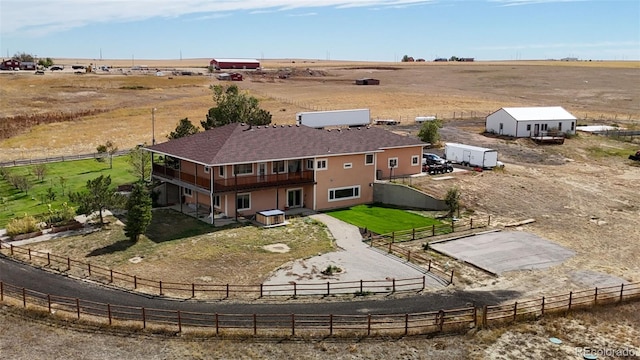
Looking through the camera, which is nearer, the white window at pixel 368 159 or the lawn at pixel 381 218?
the lawn at pixel 381 218

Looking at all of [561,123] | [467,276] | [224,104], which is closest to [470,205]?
[467,276]

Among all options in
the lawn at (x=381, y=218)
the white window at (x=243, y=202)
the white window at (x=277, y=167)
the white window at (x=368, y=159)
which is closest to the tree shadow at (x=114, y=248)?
the white window at (x=243, y=202)

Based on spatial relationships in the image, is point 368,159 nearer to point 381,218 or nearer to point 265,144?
point 381,218

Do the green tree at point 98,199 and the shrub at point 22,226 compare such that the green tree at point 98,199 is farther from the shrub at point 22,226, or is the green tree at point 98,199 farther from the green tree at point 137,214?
the green tree at point 137,214

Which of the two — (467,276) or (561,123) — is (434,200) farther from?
(561,123)

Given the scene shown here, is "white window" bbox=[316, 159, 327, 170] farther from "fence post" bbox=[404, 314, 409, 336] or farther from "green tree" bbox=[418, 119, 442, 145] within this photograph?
"green tree" bbox=[418, 119, 442, 145]

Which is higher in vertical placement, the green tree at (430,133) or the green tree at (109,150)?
the green tree at (430,133)

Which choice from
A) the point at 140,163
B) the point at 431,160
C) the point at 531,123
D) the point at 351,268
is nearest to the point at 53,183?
the point at 140,163

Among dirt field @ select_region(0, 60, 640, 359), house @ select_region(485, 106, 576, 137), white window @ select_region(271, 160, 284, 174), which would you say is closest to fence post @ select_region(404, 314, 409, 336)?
dirt field @ select_region(0, 60, 640, 359)
